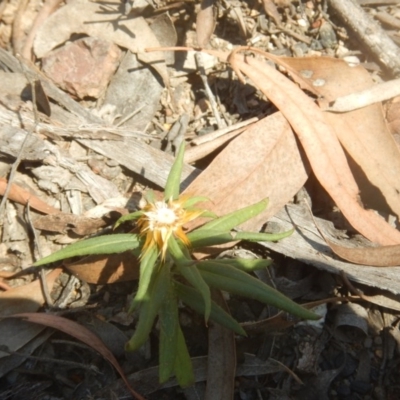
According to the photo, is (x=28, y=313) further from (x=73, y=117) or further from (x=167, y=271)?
(x=73, y=117)

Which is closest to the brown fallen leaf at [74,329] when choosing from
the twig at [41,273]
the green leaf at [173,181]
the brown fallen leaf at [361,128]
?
the twig at [41,273]

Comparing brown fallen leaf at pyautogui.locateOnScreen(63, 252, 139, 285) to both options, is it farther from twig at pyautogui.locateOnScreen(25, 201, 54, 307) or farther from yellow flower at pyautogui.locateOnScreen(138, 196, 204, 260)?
yellow flower at pyautogui.locateOnScreen(138, 196, 204, 260)

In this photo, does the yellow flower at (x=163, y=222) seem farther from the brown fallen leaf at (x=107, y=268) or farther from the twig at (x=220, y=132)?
the twig at (x=220, y=132)

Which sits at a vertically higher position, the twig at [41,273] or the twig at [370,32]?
the twig at [370,32]

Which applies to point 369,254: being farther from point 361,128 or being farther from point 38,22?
point 38,22

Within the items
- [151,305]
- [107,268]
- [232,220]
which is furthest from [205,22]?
[151,305]

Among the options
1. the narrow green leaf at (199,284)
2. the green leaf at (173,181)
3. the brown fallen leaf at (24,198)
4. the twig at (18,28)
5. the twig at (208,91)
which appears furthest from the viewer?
the twig at (18,28)
